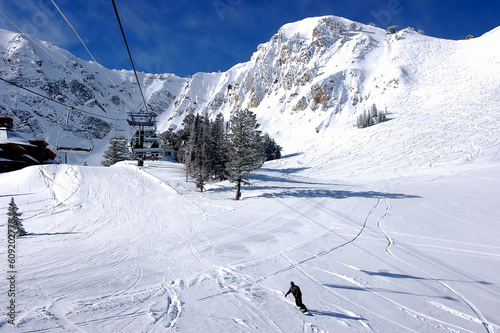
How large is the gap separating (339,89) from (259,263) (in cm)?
11191

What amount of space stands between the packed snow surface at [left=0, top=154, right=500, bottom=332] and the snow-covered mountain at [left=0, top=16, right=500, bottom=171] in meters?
16.4

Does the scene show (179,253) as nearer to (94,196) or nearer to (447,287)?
(447,287)

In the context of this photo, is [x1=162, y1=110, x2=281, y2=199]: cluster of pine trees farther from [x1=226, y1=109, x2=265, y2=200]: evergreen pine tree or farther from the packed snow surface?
the packed snow surface

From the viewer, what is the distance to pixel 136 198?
25.7 m

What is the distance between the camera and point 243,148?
25750 millimetres

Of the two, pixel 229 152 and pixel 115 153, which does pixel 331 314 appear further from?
pixel 115 153

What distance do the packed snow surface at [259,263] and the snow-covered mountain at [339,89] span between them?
1642 centimetres

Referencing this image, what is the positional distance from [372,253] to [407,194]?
1767cm

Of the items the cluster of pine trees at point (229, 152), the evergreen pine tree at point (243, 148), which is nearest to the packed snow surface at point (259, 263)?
the evergreen pine tree at point (243, 148)

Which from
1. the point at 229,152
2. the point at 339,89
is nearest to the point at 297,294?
the point at 229,152

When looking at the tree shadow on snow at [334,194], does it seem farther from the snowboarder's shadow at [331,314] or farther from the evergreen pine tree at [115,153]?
the evergreen pine tree at [115,153]

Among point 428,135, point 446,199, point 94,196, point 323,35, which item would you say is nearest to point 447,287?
point 446,199

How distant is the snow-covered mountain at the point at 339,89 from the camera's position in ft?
193

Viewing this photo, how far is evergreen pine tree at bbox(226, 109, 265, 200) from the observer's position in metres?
25.6
